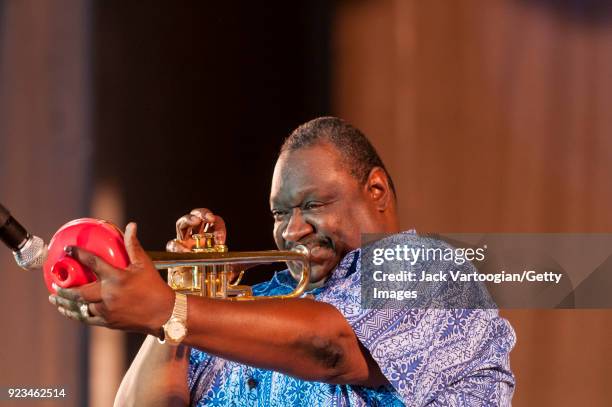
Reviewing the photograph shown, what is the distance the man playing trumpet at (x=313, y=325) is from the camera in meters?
1.69

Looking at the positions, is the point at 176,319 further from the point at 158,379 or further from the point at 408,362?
the point at 158,379

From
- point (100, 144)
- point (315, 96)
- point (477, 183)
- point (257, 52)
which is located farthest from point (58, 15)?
point (477, 183)

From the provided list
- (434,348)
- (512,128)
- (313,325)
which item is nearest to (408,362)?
(434,348)

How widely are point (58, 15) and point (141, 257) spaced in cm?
268

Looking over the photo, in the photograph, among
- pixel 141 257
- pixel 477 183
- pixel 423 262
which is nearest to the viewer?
pixel 141 257

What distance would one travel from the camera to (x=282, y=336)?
1.91 m

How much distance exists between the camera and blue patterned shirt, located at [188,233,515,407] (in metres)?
2.15

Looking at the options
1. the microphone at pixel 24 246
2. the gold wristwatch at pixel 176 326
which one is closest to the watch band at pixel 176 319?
the gold wristwatch at pixel 176 326

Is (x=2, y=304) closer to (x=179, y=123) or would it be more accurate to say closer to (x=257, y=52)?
(x=179, y=123)

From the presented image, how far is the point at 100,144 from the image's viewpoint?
4.05 metres

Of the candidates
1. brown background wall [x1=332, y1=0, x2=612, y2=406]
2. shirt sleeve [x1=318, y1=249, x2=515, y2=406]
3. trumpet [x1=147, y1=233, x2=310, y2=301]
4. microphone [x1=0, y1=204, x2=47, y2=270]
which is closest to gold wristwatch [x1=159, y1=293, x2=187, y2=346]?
microphone [x1=0, y1=204, x2=47, y2=270]

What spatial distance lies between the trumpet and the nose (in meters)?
0.03

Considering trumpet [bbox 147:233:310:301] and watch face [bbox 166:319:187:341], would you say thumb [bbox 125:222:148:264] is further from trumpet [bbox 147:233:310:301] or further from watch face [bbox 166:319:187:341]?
trumpet [bbox 147:233:310:301]

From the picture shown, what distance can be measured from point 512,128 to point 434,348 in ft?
5.74
